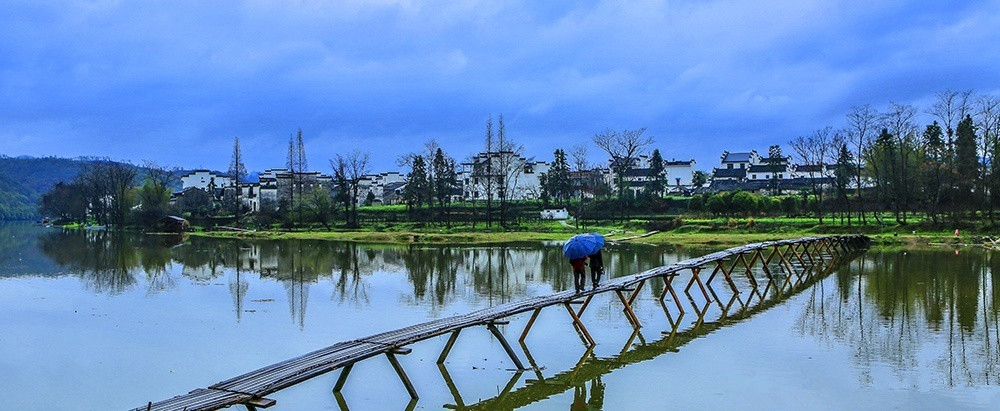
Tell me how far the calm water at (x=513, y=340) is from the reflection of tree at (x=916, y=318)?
0.06 metres

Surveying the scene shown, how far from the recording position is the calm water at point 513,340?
42.9 feet

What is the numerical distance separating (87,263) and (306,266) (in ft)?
38.2

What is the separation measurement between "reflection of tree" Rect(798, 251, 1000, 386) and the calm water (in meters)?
0.06

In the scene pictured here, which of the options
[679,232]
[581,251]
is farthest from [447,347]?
[679,232]

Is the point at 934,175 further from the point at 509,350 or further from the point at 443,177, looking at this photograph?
the point at 509,350

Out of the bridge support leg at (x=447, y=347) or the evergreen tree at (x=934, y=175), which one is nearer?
the bridge support leg at (x=447, y=347)

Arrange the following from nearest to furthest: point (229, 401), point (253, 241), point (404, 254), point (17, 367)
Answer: point (229, 401) → point (17, 367) → point (404, 254) → point (253, 241)

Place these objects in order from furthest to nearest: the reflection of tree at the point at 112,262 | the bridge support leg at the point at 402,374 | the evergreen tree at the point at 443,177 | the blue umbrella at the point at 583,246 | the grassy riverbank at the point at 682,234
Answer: the evergreen tree at the point at 443,177 → the grassy riverbank at the point at 682,234 → the reflection of tree at the point at 112,262 → the blue umbrella at the point at 583,246 → the bridge support leg at the point at 402,374

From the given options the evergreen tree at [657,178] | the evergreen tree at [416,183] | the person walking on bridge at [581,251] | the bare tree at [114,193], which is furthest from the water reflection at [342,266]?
the evergreen tree at [657,178]

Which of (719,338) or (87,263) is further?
(87,263)

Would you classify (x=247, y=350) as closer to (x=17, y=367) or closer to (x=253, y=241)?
(x=17, y=367)

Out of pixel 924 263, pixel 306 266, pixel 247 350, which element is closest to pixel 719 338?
pixel 247 350

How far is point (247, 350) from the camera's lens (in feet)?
54.7

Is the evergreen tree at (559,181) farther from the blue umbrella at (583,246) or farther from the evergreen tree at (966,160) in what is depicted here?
the blue umbrella at (583,246)
